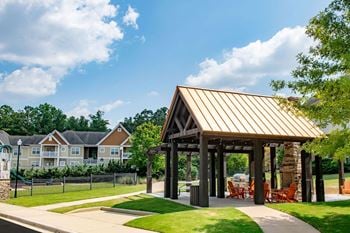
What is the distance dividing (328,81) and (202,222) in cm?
600

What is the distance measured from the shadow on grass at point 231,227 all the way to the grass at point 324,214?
2.11 meters

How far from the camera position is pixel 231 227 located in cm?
1206

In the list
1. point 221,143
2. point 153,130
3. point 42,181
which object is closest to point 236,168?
point 153,130

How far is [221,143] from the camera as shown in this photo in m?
23.0

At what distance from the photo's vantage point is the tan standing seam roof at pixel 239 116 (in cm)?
1741

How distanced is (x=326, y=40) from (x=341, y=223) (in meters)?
6.05

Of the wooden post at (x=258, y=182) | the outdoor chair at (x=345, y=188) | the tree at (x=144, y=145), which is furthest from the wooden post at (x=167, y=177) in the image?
the tree at (x=144, y=145)

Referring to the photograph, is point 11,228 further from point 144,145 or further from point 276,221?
point 144,145

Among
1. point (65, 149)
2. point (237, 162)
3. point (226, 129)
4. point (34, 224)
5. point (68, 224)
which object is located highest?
point (65, 149)

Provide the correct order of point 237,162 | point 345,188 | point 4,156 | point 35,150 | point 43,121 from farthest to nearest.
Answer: point 43,121, point 35,150, point 237,162, point 4,156, point 345,188

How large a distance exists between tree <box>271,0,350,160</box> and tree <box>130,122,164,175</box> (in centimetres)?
3508

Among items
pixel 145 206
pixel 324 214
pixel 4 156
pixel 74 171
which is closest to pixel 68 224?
pixel 145 206

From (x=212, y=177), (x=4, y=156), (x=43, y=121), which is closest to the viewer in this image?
(x=212, y=177)

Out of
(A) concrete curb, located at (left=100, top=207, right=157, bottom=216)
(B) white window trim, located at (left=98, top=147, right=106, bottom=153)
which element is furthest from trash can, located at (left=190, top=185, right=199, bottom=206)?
(B) white window trim, located at (left=98, top=147, right=106, bottom=153)
